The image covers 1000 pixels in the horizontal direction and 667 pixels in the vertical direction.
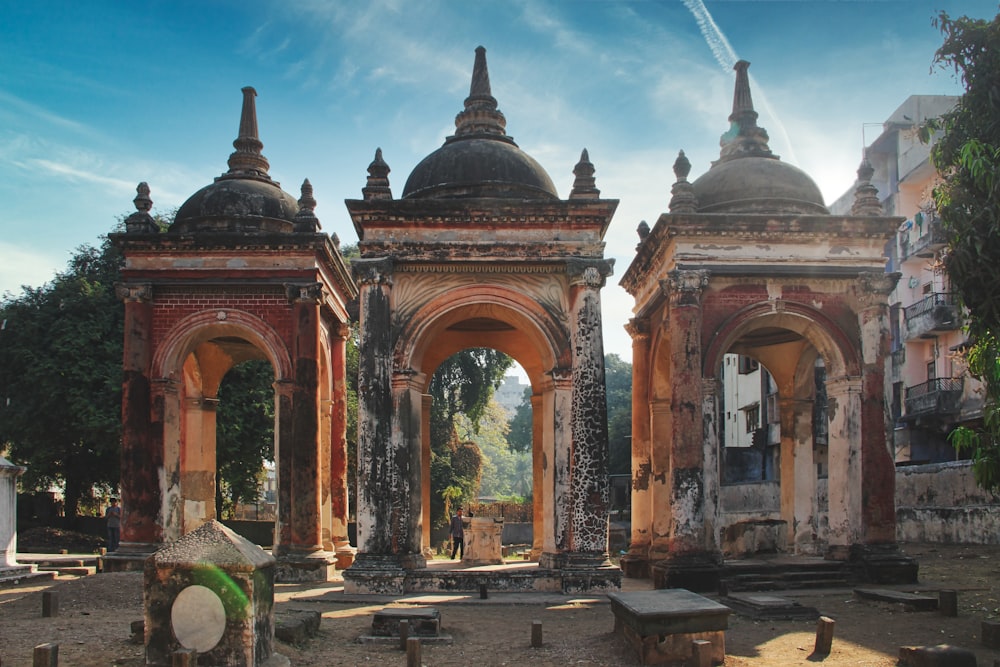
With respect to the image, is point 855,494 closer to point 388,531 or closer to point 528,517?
point 388,531

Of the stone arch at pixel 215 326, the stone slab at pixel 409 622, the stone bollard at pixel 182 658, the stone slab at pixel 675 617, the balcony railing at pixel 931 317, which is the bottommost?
the stone slab at pixel 409 622

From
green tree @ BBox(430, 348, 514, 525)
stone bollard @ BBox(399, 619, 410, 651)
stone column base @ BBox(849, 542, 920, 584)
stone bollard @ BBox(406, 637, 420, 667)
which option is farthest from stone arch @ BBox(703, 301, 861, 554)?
green tree @ BBox(430, 348, 514, 525)

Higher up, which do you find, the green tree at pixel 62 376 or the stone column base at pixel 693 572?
the green tree at pixel 62 376

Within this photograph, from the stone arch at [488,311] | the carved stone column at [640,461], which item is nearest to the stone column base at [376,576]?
the stone arch at [488,311]

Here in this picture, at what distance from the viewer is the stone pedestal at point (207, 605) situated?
806cm

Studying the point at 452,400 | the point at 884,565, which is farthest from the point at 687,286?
the point at 452,400

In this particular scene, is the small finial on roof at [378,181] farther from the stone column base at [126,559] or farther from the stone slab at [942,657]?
the stone slab at [942,657]

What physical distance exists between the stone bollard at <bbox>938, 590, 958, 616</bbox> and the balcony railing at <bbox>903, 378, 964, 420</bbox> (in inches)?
721

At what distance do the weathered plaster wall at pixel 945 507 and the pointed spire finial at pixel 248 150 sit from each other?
710 inches

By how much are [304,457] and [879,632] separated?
10.6 m

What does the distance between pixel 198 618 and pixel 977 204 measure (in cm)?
903

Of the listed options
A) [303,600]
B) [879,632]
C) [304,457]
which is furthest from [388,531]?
[879,632]

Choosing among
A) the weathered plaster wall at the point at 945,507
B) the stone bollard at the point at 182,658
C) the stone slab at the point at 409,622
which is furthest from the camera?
the weathered plaster wall at the point at 945,507

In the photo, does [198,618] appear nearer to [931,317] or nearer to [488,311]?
[488,311]
